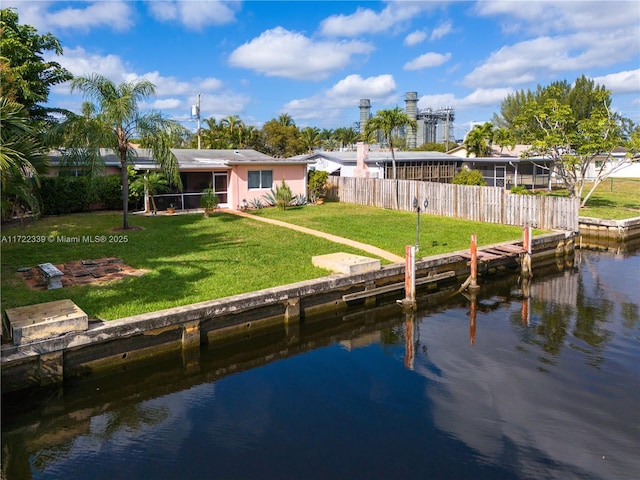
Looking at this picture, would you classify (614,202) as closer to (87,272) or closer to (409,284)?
(409,284)

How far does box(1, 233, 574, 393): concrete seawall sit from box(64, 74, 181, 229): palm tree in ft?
31.0

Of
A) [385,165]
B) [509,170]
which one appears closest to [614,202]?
[509,170]

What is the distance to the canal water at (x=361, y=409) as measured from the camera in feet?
21.9

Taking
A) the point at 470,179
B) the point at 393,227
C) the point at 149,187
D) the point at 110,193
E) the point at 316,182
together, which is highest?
the point at 470,179

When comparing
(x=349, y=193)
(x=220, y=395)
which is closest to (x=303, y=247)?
(x=220, y=395)

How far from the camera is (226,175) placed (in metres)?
26.7

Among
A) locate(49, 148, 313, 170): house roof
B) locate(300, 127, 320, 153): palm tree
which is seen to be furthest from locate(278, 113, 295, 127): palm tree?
locate(49, 148, 313, 170): house roof

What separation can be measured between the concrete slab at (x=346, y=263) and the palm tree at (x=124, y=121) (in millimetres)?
8038

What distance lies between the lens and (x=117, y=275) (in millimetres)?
12438

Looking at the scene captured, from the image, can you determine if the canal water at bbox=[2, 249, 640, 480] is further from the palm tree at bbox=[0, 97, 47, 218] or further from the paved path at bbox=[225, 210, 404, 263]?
the palm tree at bbox=[0, 97, 47, 218]

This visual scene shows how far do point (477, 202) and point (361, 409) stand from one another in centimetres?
1676

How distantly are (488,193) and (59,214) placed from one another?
1903 centimetres

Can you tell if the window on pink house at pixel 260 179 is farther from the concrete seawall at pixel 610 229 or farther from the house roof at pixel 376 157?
the concrete seawall at pixel 610 229

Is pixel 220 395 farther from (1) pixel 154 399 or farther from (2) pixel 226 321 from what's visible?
(2) pixel 226 321
